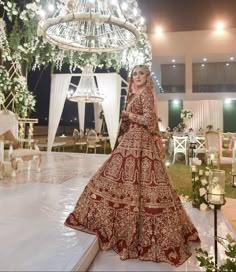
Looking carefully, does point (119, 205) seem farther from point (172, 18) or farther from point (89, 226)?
point (172, 18)

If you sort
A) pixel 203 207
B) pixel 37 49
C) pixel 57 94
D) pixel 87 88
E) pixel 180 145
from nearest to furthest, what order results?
pixel 203 207, pixel 37 49, pixel 180 145, pixel 87 88, pixel 57 94

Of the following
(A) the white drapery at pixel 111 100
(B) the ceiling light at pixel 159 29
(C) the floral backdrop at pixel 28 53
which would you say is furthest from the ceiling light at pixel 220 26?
(C) the floral backdrop at pixel 28 53

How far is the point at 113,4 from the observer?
3678mm

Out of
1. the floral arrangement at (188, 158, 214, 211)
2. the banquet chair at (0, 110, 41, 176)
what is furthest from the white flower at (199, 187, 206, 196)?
the banquet chair at (0, 110, 41, 176)

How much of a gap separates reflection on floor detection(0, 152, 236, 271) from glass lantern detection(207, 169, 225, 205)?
18.4 inches

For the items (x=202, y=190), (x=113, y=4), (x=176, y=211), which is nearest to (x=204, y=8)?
(x=113, y=4)

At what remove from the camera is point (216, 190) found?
2014 mm

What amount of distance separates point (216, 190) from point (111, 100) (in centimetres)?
621

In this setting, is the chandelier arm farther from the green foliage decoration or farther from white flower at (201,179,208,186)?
white flower at (201,179,208,186)

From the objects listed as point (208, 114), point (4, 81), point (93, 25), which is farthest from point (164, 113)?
point (93, 25)

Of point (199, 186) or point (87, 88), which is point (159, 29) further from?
point (199, 186)

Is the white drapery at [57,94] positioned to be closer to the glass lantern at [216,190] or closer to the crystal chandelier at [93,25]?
the crystal chandelier at [93,25]

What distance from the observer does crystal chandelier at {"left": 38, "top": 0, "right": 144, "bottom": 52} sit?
343 centimetres

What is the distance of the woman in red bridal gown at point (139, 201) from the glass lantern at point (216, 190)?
289mm
